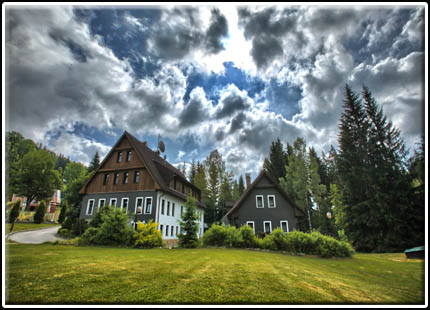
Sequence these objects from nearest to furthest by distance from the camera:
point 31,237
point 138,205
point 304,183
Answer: point 31,237 < point 138,205 < point 304,183

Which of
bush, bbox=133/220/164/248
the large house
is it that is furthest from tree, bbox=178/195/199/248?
the large house

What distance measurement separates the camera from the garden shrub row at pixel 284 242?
11453 mm

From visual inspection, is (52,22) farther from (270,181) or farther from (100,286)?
(270,181)

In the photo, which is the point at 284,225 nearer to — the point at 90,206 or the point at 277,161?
the point at 90,206

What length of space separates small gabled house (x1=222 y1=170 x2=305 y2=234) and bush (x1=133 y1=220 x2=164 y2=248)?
879 centimetres

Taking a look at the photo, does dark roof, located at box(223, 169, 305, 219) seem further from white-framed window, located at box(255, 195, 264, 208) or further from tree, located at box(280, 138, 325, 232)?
tree, located at box(280, 138, 325, 232)

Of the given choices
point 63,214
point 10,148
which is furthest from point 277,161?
point 10,148

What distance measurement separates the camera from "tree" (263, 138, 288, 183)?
3847cm

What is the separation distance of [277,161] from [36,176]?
4293cm

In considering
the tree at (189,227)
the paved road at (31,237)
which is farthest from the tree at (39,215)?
the tree at (189,227)

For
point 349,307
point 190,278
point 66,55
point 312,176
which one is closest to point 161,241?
point 190,278

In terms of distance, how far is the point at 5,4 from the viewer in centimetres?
312

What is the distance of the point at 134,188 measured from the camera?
67.9ft

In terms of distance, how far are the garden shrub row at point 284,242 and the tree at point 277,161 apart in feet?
86.8
